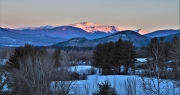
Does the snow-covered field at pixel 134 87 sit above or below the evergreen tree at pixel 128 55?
below

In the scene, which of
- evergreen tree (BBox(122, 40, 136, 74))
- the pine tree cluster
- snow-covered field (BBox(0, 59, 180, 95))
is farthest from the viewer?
the pine tree cluster

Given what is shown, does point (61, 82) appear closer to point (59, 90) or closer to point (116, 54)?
point (59, 90)

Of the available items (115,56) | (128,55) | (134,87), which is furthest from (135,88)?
(115,56)

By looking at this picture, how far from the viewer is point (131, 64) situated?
59.6 metres

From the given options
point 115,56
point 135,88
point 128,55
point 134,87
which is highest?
point 128,55

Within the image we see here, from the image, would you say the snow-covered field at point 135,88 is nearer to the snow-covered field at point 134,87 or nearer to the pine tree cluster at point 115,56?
the snow-covered field at point 134,87

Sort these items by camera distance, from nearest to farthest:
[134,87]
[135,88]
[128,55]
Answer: [134,87]
[135,88]
[128,55]

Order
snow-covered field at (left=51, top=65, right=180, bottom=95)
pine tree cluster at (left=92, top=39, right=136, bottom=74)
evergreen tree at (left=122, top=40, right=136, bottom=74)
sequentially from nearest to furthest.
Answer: snow-covered field at (left=51, top=65, right=180, bottom=95), evergreen tree at (left=122, top=40, right=136, bottom=74), pine tree cluster at (left=92, top=39, right=136, bottom=74)

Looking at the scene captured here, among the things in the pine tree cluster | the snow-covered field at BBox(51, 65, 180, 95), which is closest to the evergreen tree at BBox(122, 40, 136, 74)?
the pine tree cluster

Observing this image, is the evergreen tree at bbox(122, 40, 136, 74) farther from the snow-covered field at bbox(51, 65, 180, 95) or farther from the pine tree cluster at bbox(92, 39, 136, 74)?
the snow-covered field at bbox(51, 65, 180, 95)

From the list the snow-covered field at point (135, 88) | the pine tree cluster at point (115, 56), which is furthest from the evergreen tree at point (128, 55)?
the snow-covered field at point (135, 88)

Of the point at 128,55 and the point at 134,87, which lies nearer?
the point at 134,87

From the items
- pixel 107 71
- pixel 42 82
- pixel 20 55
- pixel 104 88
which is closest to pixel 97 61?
pixel 107 71

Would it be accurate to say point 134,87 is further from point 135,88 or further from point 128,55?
point 128,55
